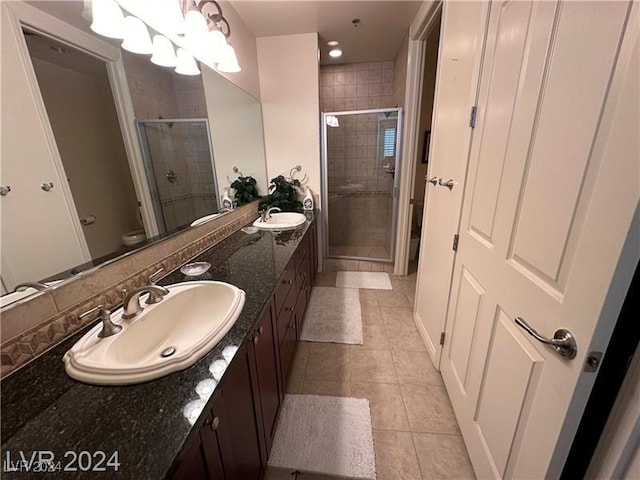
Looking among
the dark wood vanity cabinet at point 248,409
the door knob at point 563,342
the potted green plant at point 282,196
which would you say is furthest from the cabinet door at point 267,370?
the potted green plant at point 282,196

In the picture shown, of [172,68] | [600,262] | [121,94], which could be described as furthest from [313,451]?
[172,68]

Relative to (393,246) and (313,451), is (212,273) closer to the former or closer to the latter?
(313,451)

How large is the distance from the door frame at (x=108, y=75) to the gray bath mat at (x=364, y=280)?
212 cm

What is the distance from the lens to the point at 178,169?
1.45 metres

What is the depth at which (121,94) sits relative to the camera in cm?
103

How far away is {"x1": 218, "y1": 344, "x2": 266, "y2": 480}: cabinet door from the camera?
725 mm

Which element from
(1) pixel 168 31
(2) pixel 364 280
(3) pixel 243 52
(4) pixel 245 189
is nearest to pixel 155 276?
(1) pixel 168 31

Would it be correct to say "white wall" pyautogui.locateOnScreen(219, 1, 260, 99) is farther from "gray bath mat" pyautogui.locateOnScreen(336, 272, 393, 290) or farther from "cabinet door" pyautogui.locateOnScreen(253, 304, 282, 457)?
"gray bath mat" pyautogui.locateOnScreen(336, 272, 393, 290)

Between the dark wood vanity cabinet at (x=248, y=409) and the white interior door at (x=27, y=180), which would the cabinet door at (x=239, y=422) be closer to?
the dark wood vanity cabinet at (x=248, y=409)

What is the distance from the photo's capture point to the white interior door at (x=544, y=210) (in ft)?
1.72

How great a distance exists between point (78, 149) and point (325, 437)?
163 centimetres

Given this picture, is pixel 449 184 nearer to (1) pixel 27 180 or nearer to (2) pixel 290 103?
(1) pixel 27 180

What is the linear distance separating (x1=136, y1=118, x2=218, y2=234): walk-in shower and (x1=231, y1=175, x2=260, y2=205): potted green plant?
1.25ft

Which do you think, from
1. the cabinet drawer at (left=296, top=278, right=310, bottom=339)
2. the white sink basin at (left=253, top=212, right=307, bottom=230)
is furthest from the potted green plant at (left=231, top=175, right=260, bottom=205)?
the cabinet drawer at (left=296, top=278, right=310, bottom=339)
